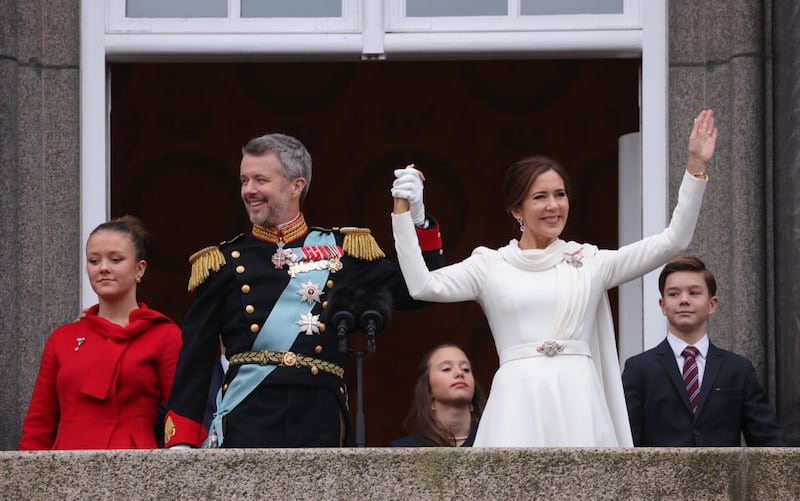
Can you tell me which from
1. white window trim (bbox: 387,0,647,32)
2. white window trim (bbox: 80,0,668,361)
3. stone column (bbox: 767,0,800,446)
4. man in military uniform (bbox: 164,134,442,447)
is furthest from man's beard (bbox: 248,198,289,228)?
stone column (bbox: 767,0,800,446)

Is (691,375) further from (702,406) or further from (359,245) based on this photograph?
(359,245)

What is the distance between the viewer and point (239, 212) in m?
13.2

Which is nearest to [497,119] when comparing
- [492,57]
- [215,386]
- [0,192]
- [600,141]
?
[600,141]

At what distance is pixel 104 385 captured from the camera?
696 centimetres

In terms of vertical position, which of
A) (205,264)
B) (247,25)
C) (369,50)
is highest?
(247,25)

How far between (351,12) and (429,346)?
4.92 m

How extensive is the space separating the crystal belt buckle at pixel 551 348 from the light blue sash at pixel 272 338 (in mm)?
786

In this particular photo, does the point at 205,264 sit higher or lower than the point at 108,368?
higher

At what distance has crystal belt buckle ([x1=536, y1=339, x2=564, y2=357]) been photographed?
21.7 feet

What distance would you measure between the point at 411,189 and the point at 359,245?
0.32 metres

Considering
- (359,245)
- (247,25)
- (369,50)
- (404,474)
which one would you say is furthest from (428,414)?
(247,25)

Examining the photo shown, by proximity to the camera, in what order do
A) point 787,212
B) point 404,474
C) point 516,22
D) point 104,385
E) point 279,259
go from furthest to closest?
point 516,22, point 787,212, point 104,385, point 279,259, point 404,474

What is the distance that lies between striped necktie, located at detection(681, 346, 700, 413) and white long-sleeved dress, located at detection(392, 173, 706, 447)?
1.87 ft

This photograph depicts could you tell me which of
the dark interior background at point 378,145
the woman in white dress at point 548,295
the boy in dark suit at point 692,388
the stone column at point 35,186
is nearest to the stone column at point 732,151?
the boy in dark suit at point 692,388
